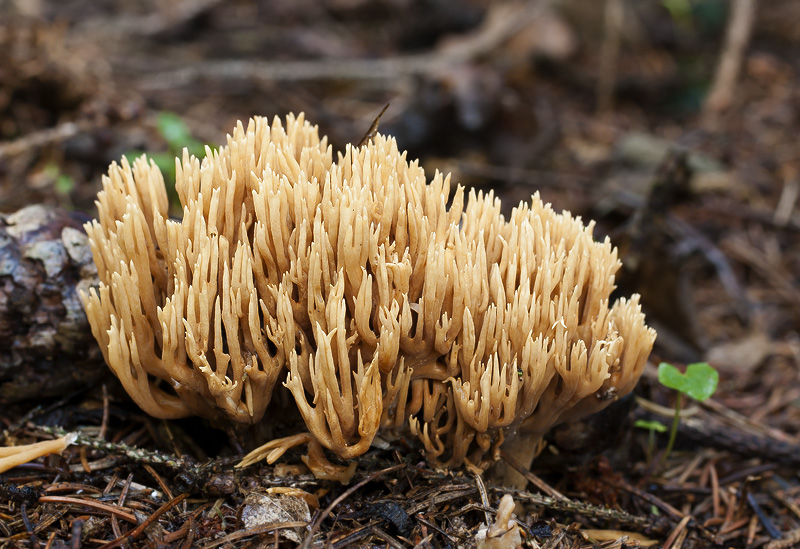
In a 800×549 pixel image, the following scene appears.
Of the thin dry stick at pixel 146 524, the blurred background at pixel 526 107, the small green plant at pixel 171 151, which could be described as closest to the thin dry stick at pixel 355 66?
the blurred background at pixel 526 107

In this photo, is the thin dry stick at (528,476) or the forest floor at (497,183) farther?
the thin dry stick at (528,476)

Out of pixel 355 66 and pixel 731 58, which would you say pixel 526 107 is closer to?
pixel 355 66

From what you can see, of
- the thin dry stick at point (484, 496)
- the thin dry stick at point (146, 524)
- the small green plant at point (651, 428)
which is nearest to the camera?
the thin dry stick at point (146, 524)

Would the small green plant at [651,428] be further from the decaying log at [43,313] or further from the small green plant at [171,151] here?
the small green plant at [171,151]

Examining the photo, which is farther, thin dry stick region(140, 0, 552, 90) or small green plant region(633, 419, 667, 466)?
thin dry stick region(140, 0, 552, 90)

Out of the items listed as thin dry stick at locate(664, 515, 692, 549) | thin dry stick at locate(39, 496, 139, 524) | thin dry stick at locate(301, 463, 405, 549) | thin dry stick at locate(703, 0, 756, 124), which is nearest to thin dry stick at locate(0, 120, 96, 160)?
thin dry stick at locate(39, 496, 139, 524)

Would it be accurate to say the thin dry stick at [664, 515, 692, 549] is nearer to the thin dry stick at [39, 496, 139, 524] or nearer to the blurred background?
the blurred background
